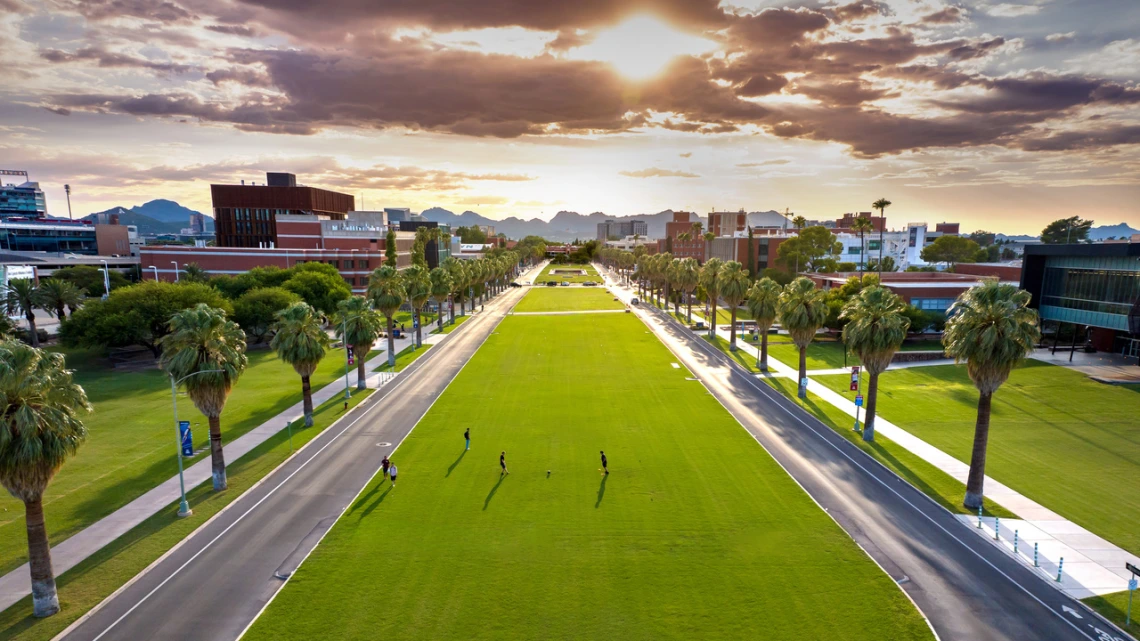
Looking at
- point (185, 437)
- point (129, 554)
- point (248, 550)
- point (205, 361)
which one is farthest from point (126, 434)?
point (248, 550)

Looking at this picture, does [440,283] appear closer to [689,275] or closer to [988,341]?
[689,275]

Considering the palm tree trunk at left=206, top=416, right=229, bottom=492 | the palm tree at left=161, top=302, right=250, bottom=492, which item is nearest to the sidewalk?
the palm tree trunk at left=206, top=416, right=229, bottom=492

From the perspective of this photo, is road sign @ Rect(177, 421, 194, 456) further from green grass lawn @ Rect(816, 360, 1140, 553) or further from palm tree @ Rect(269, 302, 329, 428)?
green grass lawn @ Rect(816, 360, 1140, 553)

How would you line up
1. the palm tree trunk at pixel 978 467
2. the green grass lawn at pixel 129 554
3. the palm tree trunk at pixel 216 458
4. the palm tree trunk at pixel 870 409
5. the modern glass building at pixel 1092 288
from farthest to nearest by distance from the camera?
the modern glass building at pixel 1092 288 < the palm tree trunk at pixel 870 409 < the palm tree trunk at pixel 216 458 < the palm tree trunk at pixel 978 467 < the green grass lawn at pixel 129 554

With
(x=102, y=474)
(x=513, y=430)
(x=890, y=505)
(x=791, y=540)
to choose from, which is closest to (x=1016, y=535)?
(x=890, y=505)

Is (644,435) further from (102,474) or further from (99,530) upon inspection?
(102,474)

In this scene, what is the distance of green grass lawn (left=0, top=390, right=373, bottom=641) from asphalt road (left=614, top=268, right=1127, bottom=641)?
32.2 m

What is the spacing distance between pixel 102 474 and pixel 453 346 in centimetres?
4781

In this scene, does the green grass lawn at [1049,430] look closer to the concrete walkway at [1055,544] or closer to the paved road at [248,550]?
the concrete walkway at [1055,544]

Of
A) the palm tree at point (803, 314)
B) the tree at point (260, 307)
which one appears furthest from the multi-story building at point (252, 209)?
the palm tree at point (803, 314)

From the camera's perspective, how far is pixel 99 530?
2848cm

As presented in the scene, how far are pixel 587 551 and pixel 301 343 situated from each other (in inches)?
1178

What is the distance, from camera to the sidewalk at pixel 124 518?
79.4 feet

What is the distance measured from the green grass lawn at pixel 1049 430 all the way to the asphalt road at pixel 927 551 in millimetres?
7122
